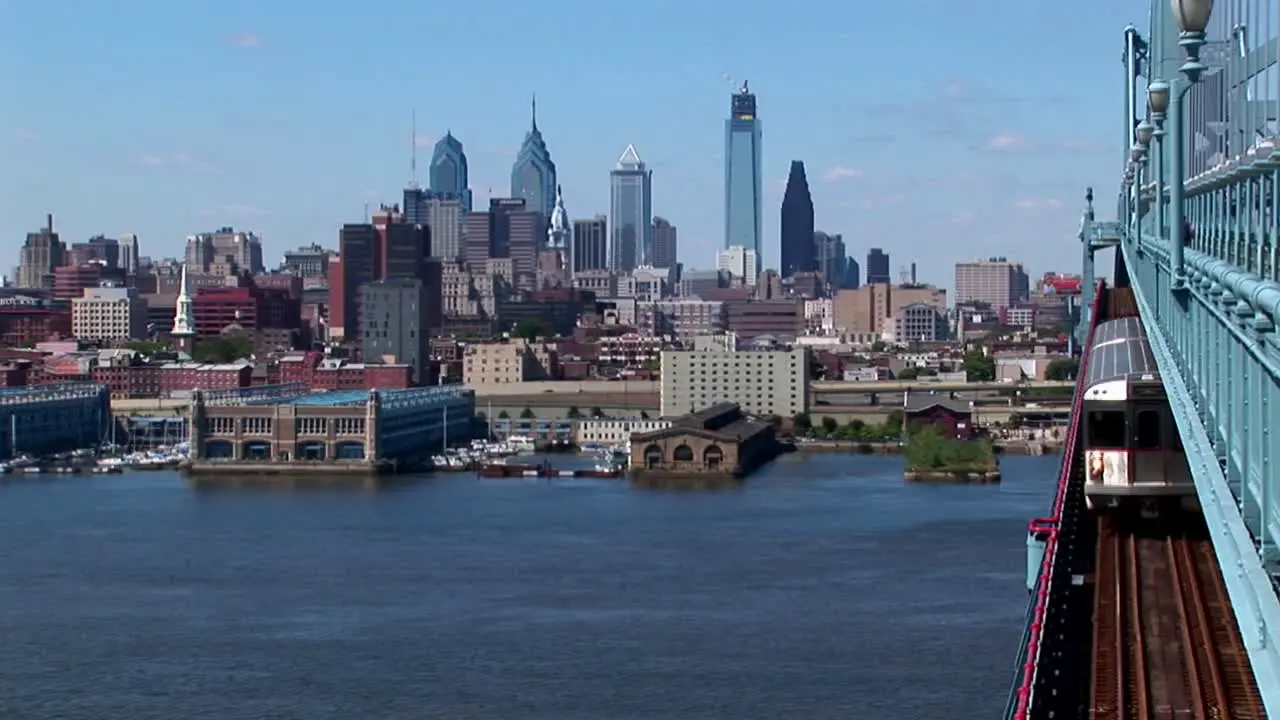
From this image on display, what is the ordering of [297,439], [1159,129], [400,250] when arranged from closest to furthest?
1. [1159,129]
2. [297,439]
3. [400,250]

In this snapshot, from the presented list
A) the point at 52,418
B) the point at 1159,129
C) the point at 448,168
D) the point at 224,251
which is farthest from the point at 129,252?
the point at 1159,129

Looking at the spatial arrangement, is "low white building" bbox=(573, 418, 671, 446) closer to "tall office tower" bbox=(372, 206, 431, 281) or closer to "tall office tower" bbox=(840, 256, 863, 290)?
"tall office tower" bbox=(372, 206, 431, 281)

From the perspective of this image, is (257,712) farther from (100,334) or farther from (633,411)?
(100,334)

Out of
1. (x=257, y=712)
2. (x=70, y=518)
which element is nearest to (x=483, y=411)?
(x=70, y=518)

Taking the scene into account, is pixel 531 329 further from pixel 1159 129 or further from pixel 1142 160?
pixel 1159 129

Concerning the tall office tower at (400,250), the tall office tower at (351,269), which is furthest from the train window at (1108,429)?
the tall office tower at (351,269)

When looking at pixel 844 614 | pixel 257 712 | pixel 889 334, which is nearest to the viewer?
pixel 257 712
